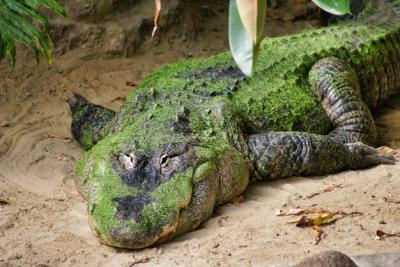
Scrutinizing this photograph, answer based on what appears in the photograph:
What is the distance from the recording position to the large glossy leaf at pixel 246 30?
1.46 metres

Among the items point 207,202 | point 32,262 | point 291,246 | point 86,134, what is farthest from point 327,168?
point 32,262

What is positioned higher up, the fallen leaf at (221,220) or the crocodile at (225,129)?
the crocodile at (225,129)

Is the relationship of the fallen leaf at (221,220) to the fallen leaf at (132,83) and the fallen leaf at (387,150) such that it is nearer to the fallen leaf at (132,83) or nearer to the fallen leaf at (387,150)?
the fallen leaf at (387,150)

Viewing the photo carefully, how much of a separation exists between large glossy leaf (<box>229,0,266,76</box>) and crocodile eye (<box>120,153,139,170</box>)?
130 inches

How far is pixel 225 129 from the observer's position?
A: 218 inches

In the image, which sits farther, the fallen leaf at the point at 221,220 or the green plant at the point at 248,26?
the fallen leaf at the point at 221,220

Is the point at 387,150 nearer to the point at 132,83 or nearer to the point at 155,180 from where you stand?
the point at 155,180

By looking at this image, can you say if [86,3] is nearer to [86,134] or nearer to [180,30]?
[180,30]

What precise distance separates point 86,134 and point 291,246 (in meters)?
2.64

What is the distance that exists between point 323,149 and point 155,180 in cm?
155

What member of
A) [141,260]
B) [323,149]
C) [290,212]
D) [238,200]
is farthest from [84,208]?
[323,149]

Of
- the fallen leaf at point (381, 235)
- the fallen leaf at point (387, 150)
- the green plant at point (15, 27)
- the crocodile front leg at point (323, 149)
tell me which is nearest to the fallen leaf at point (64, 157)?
the green plant at point (15, 27)

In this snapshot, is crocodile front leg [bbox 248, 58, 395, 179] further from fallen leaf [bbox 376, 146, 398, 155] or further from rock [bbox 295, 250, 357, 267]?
rock [bbox 295, 250, 357, 267]

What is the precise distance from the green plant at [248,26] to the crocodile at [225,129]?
2.87 metres
